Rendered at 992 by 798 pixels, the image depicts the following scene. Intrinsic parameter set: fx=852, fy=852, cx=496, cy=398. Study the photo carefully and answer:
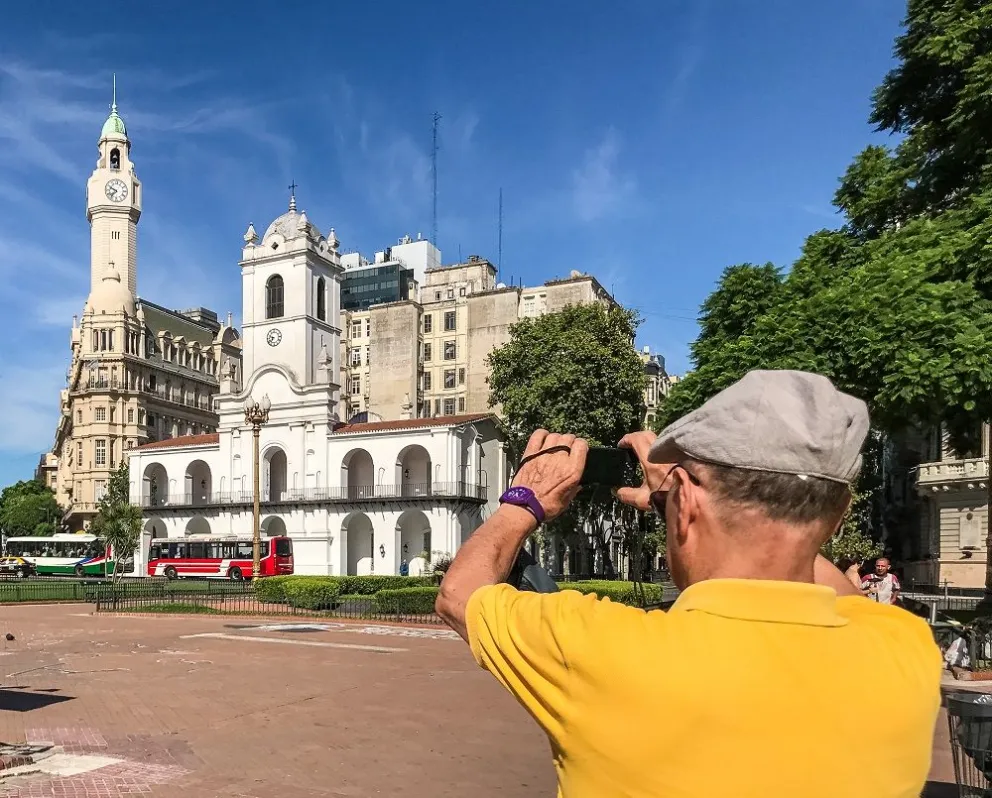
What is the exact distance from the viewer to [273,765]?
8391 mm

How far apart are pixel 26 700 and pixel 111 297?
69.4m

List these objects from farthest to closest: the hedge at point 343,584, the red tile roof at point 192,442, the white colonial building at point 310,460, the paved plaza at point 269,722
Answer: the red tile roof at point 192,442 < the white colonial building at point 310,460 < the hedge at point 343,584 < the paved plaza at point 269,722

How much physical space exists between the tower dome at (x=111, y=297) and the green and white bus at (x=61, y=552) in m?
23.1

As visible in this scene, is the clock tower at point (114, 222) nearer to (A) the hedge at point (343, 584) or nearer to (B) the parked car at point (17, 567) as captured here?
(B) the parked car at point (17, 567)

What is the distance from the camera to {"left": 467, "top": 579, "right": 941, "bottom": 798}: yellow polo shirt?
1.46 meters

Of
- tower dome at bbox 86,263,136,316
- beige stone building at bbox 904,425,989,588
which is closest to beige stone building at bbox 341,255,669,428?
tower dome at bbox 86,263,136,316

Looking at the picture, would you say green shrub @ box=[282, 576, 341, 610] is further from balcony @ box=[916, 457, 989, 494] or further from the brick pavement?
balcony @ box=[916, 457, 989, 494]

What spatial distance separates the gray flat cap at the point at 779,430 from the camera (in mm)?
1586

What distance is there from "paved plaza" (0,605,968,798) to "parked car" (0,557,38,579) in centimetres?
4426

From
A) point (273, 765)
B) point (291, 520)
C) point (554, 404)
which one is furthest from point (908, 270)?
point (291, 520)

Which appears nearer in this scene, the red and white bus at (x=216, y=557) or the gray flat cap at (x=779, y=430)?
the gray flat cap at (x=779, y=430)

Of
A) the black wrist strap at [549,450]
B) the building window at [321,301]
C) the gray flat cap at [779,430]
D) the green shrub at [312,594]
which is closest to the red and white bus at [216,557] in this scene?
the building window at [321,301]

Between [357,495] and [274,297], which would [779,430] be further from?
[274,297]

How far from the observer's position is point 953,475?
3803cm
